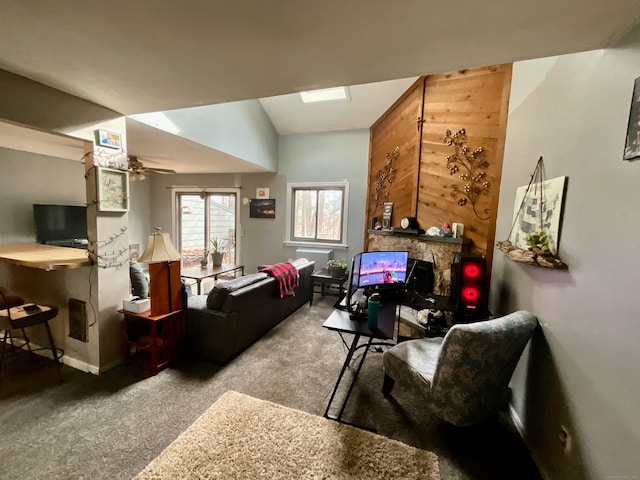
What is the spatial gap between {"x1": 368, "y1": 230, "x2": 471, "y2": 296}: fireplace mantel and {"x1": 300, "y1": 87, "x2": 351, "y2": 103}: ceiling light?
7.50 ft

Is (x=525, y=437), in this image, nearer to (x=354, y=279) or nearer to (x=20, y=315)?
(x=354, y=279)

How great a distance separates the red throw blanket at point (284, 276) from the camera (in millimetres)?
3178

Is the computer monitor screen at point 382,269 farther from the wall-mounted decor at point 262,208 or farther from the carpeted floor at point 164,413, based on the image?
the wall-mounted decor at point 262,208

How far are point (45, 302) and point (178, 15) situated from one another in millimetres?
3001

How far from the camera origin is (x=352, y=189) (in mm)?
4750

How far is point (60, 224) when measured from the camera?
418 centimetres

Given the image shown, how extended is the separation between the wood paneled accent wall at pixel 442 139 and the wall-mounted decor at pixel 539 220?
31.0 inches

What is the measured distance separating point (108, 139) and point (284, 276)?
2167 millimetres

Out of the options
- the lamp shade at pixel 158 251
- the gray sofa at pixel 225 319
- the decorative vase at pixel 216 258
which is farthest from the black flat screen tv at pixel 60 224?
the lamp shade at pixel 158 251

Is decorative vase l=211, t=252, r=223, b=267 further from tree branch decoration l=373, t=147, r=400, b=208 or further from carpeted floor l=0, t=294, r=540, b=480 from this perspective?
tree branch decoration l=373, t=147, r=400, b=208

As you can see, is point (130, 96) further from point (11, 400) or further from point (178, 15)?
point (11, 400)

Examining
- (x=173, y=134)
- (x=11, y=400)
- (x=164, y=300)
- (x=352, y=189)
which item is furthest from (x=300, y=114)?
(x=11, y=400)

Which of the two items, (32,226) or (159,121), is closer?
(159,121)

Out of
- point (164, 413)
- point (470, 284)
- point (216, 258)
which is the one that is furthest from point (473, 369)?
point (216, 258)
